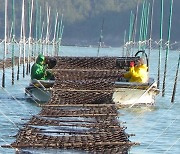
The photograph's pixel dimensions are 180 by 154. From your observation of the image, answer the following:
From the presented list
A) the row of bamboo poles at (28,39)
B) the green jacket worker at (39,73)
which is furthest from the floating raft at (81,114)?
the row of bamboo poles at (28,39)

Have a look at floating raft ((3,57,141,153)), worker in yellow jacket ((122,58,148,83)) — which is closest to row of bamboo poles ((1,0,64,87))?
floating raft ((3,57,141,153))

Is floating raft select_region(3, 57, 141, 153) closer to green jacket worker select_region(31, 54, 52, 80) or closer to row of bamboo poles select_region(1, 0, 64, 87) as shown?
green jacket worker select_region(31, 54, 52, 80)


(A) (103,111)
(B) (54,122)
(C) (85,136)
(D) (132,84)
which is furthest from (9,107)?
(C) (85,136)

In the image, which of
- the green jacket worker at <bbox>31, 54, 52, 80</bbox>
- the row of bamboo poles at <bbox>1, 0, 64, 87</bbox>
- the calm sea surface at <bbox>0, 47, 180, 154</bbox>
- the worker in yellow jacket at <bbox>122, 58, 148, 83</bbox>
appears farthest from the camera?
the row of bamboo poles at <bbox>1, 0, 64, 87</bbox>

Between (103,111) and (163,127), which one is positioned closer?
(103,111)

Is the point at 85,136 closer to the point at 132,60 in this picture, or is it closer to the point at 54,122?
the point at 54,122

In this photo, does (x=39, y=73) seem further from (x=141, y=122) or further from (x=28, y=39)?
(x=28, y=39)

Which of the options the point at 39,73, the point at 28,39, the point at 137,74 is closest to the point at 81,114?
the point at 137,74

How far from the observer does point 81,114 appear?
25.0 meters

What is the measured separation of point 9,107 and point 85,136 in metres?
18.6

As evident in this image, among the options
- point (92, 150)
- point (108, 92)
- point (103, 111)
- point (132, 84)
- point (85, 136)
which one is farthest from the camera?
point (132, 84)

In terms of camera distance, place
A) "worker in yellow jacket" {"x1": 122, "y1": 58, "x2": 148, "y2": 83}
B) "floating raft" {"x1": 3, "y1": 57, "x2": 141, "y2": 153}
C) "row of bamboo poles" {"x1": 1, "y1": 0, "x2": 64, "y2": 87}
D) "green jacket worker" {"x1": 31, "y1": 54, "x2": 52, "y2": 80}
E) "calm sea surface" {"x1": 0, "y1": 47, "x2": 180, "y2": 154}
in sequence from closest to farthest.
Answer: "floating raft" {"x1": 3, "y1": 57, "x2": 141, "y2": 153} < "calm sea surface" {"x1": 0, "y1": 47, "x2": 180, "y2": 154} < "worker in yellow jacket" {"x1": 122, "y1": 58, "x2": 148, "y2": 83} < "green jacket worker" {"x1": 31, "y1": 54, "x2": 52, "y2": 80} < "row of bamboo poles" {"x1": 1, "y1": 0, "x2": 64, "y2": 87}

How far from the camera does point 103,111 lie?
1019 inches

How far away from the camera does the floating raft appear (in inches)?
746
